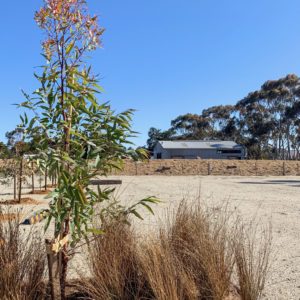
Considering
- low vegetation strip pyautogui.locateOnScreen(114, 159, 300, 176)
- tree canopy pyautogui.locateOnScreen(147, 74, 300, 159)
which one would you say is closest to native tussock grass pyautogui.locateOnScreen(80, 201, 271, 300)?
low vegetation strip pyautogui.locateOnScreen(114, 159, 300, 176)

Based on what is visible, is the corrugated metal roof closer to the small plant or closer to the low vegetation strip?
the low vegetation strip

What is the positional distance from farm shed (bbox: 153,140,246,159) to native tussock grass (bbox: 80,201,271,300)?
5306 cm

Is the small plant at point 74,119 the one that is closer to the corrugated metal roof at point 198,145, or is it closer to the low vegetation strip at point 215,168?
the low vegetation strip at point 215,168

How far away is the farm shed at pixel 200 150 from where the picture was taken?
186ft

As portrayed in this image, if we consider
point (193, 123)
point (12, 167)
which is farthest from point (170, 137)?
point (12, 167)

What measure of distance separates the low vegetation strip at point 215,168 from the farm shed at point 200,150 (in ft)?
61.0

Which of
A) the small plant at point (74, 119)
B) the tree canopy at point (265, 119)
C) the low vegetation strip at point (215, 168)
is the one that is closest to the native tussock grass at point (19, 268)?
the small plant at point (74, 119)

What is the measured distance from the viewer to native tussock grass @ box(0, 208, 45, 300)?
256 cm

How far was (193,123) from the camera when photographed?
232ft

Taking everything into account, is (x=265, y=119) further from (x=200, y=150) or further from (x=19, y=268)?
(x=19, y=268)

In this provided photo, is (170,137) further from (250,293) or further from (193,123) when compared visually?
(250,293)

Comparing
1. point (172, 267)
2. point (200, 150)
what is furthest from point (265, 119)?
point (172, 267)

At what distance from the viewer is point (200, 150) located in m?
56.6

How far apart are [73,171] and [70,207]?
8.6 inches
